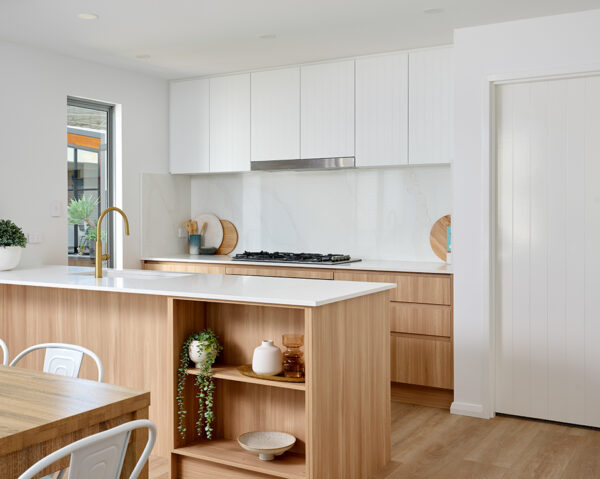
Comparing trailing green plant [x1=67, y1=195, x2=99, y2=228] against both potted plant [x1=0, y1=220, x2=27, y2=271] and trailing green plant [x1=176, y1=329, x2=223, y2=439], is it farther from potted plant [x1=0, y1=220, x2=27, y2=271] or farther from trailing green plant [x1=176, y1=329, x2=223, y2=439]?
trailing green plant [x1=176, y1=329, x2=223, y2=439]

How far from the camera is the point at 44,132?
4.43 metres

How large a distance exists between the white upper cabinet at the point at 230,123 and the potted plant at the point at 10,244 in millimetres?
1792

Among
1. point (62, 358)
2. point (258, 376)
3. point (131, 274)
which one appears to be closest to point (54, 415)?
point (62, 358)

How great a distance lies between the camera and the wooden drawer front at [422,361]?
13.1 feet

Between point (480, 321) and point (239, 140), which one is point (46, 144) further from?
point (480, 321)

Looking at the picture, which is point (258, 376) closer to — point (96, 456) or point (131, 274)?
point (96, 456)

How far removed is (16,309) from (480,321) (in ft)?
8.94

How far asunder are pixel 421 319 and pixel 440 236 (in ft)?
2.68

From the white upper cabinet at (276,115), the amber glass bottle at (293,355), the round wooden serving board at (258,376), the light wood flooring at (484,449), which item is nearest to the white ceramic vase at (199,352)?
the round wooden serving board at (258,376)

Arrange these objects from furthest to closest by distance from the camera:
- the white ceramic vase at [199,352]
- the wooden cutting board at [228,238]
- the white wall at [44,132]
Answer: the wooden cutting board at [228,238] → the white wall at [44,132] → the white ceramic vase at [199,352]

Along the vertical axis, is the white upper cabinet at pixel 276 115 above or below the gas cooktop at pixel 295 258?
above

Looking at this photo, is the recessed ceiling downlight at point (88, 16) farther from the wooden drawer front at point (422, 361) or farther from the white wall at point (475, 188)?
the wooden drawer front at point (422, 361)

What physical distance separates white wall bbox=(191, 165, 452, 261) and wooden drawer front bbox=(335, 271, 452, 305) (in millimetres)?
661

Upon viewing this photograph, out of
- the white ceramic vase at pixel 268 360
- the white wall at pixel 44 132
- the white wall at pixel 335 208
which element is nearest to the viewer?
the white ceramic vase at pixel 268 360
